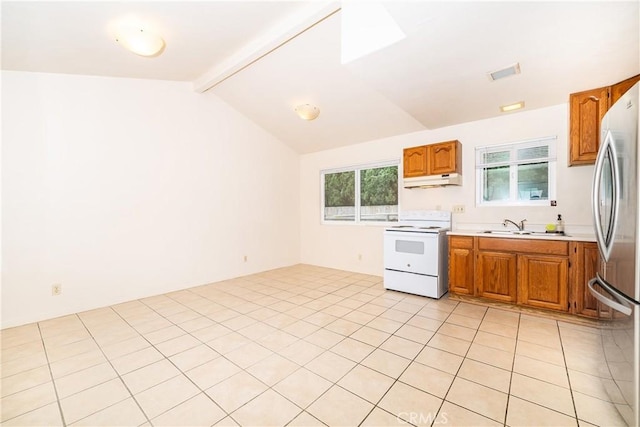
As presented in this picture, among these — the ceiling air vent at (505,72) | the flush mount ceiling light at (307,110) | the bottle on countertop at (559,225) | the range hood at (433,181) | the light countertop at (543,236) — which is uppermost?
the flush mount ceiling light at (307,110)

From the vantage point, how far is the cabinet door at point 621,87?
2.51 m

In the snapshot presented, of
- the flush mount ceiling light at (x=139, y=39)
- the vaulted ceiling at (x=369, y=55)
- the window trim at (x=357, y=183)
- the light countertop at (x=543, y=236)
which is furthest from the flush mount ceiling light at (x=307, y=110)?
the light countertop at (x=543, y=236)

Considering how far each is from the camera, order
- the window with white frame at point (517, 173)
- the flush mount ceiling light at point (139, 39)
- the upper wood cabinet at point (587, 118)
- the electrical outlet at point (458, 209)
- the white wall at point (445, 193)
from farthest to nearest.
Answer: the electrical outlet at point (458, 209), the window with white frame at point (517, 173), the white wall at point (445, 193), the upper wood cabinet at point (587, 118), the flush mount ceiling light at point (139, 39)

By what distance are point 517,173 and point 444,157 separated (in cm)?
92

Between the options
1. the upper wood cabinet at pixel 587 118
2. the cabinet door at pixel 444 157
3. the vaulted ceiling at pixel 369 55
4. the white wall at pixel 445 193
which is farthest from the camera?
the cabinet door at pixel 444 157

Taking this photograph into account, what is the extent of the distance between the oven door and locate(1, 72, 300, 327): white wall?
2.52 metres

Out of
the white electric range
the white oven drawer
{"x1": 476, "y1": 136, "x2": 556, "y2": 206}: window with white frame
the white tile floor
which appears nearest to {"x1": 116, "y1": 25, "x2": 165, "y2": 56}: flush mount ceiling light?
the white tile floor

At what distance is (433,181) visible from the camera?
3832 mm

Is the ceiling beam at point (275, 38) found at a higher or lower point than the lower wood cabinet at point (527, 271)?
higher

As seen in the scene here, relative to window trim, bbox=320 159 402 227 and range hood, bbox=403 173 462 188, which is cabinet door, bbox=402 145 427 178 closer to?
range hood, bbox=403 173 462 188

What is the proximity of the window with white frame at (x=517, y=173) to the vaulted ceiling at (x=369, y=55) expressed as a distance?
1.69 feet

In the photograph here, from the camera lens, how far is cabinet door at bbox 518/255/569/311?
2805 millimetres

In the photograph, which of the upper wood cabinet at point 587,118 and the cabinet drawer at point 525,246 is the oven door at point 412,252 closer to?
the cabinet drawer at point 525,246

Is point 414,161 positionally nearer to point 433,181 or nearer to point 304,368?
point 433,181
